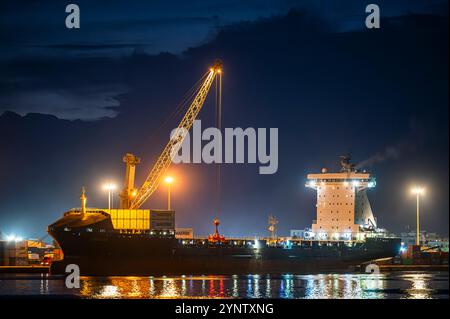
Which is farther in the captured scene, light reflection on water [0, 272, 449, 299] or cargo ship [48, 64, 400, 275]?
cargo ship [48, 64, 400, 275]

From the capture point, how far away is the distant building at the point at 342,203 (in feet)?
308

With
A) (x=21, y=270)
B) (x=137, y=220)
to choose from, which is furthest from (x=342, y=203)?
(x=21, y=270)

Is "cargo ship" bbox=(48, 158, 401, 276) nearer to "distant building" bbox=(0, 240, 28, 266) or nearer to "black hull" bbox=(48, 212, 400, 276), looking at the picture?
"black hull" bbox=(48, 212, 400, 276)

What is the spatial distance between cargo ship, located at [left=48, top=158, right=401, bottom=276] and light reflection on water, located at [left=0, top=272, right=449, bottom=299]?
241 cm

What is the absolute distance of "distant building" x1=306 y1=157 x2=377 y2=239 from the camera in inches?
3701

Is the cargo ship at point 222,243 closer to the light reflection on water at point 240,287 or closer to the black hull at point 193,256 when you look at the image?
the black hull at point 193,256

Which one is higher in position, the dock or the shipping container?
the shipping container

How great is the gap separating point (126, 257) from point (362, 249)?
80.3 feet

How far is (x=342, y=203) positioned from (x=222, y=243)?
58.6 feet

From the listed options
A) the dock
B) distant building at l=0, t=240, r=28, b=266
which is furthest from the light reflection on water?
distant building at l=0, t=240, r=28, b=266

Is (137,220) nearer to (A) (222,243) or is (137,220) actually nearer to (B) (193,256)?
(B) (193,256)

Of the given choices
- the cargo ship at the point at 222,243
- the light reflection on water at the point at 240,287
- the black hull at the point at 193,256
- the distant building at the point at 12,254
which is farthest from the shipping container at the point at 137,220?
the distant building at the point at 12,254
